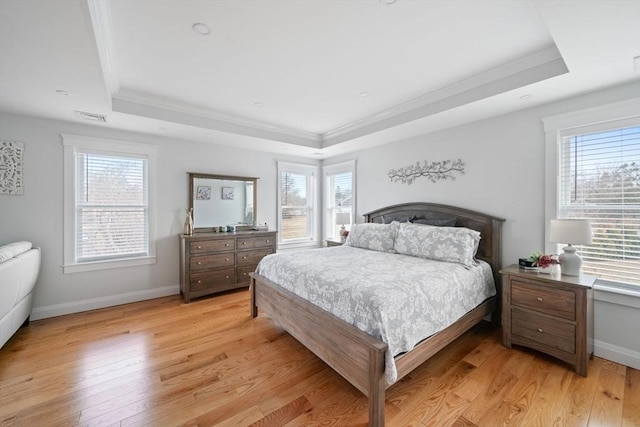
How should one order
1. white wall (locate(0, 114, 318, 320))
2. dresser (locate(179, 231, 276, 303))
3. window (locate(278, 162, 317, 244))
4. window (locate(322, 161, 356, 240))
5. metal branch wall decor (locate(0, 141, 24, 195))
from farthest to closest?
window (locate(278, 162, 317, 244)) < window (locate(322, 161, 356, 240)) < dresser (locate(179, 231, 276, 303)) < white wall (locate(0, 114, 318, 320)) < metal branch wall decor (locate(0, 141, 24, 195))

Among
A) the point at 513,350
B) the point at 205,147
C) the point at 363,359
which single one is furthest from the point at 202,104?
the point at 513,350

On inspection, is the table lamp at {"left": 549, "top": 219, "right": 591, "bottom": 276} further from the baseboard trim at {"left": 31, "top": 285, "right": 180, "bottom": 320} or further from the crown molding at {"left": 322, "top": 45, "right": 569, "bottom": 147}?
the baseboard trim at {"left": 31, "top": 285, "right": 180, "bottom": 320}

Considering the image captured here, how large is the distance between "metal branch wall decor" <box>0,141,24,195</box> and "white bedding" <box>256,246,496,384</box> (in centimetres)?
293

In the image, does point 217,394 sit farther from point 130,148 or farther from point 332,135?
point 332,135

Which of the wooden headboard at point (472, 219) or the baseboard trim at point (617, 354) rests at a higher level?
the wooden headboard at point (472, 219)

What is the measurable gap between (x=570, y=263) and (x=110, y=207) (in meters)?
5.21

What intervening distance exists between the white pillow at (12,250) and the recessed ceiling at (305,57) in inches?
55.8

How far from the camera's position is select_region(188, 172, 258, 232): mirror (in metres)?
4.18

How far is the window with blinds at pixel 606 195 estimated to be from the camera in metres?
2.30

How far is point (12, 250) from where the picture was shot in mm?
2488

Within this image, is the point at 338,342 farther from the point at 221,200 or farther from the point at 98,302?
the point at 98,302

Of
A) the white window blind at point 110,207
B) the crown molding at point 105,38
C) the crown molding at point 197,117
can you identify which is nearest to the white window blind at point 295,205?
the crown molding at point 197,117

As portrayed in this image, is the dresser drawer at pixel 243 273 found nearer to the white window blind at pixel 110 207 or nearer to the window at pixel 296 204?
the window at pixel 296 204

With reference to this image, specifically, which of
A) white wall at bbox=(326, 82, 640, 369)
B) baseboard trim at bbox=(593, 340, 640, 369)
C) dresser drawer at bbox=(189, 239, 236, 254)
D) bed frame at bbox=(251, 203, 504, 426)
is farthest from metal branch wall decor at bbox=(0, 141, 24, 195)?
baseboard trim at bbox=(593, 340, 640, 369)
